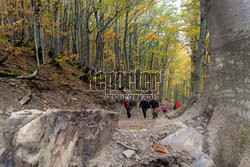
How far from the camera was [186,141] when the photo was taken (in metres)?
2.20

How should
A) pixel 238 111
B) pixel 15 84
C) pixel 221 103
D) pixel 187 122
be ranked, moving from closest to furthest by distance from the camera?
pixel 238 111
pixel 221 103
pixel 187 122
pixel 15 84

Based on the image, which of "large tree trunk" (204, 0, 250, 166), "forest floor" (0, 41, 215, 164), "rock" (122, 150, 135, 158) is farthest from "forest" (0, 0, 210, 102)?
"rock" (122, 150, 135, 158)

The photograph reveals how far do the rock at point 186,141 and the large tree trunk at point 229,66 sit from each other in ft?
0.62

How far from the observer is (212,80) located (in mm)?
2635

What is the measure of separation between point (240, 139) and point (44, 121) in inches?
116

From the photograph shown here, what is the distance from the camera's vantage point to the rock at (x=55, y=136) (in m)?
1.75

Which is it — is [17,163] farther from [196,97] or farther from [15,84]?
[15,84]

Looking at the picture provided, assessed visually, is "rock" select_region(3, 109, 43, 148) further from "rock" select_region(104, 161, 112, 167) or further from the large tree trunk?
the large tree trunk

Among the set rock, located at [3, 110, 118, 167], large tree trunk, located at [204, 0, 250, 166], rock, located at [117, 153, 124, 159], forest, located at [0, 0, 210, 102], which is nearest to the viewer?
rock, located at [3, 110, 118, 167]

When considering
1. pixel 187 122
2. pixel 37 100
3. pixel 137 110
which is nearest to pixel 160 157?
pixel 187 122

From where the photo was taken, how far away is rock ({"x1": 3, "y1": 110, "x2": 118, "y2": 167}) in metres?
1.75

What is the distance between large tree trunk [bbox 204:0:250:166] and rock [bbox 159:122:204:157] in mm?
190

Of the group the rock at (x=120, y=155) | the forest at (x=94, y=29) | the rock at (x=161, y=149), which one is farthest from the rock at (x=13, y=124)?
the forest at (x=94, y=29)

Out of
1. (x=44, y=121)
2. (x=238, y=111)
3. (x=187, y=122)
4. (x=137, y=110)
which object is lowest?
(x=137, y=110)
